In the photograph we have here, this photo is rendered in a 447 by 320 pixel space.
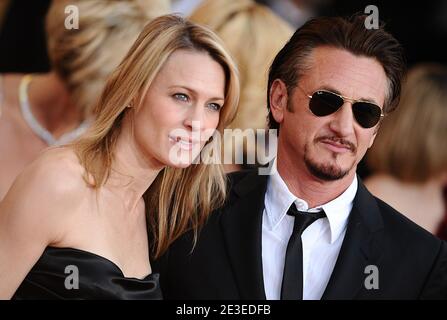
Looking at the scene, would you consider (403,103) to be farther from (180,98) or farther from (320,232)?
(180,98)

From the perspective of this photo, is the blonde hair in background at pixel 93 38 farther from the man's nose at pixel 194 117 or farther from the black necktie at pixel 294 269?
the black necktie at pixel 294 269

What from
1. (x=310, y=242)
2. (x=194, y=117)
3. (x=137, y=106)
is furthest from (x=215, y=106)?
(x=310, y=242)

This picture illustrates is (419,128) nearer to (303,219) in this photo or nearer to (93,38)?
(303,219)

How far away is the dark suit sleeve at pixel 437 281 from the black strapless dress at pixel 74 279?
2.18ft

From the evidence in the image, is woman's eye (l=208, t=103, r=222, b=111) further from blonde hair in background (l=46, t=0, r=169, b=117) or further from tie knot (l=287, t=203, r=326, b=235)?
blonde hair in background (l=46, t=0, r=169, b=117)

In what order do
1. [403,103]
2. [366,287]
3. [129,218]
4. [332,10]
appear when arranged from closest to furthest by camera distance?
1. [366,287]
2. [129,218]
3. [332,10]
4. [403,103]

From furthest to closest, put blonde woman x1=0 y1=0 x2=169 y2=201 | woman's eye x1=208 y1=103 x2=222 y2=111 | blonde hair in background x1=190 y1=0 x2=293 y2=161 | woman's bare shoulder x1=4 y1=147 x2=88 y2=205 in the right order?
blonde woman x1=0 y1=0 x2=169 y2=201 → blonde hair in background x1=190 y1=0 x2=293 y2=161 → woman's eye x1=208 y1=103 x2=222 y2=111 → woman's bare shoulder x1=4 y1=147 x2=88 y2=205

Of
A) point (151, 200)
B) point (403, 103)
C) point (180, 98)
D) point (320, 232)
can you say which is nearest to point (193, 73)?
point (180, 98)

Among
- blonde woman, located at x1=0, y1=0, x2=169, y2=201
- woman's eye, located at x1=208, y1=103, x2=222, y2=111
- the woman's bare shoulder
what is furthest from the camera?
Answer: blonde woman, located at x1=0, y1=0, x2=169, y2=201

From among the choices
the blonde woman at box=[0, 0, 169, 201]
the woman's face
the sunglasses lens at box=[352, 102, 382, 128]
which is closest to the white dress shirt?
the sunglasses lens at box=[352, 102, 382, 128]

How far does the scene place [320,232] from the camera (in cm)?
187

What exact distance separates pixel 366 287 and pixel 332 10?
2.58 feet

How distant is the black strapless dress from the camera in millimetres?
1796

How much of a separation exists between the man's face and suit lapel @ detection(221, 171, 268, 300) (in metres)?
0.14
